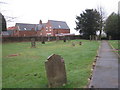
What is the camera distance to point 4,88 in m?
6.07

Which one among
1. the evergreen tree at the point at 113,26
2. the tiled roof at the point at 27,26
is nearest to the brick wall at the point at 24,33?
the tiled roof at the point at 27,26

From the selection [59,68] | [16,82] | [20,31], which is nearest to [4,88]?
[16,82]

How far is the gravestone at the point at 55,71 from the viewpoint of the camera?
585 cm

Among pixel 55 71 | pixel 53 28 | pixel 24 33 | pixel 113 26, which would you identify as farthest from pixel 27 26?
pixel 55 71

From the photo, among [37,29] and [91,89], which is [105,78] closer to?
[91,89]

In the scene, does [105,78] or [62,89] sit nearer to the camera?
[62,89]

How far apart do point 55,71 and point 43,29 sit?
7373 cm

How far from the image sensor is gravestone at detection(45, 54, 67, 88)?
585cm

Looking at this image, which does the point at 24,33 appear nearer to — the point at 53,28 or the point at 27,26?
the point at 27,26

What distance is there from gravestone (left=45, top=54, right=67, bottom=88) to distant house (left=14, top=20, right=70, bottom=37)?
222ft

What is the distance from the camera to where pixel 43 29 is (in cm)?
7888

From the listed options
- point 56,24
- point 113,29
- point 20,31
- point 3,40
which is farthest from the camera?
point 56,24

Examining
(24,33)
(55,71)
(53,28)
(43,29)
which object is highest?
(53,28)

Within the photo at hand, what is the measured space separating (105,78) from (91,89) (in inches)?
59.3
